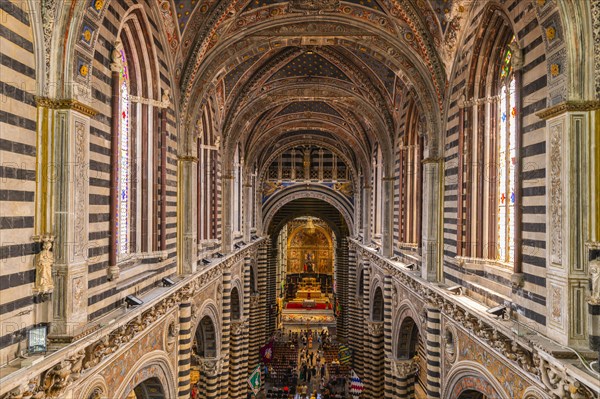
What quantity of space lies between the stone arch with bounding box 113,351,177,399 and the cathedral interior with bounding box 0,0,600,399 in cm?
7

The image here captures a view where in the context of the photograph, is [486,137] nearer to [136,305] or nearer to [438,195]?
[438,195]

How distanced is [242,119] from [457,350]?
14.9m

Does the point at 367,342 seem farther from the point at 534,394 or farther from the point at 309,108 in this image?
the point at 534,394

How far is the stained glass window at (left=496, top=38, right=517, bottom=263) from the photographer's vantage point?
10.1 m

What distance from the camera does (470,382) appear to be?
422 inches

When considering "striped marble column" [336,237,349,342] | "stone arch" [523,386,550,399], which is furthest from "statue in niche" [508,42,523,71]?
"striped marble column" [336,237,349,342]

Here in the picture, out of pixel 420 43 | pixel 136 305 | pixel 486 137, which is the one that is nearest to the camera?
pixel 136 305

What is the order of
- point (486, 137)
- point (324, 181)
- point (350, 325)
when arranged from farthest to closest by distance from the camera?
point (324, 181)
point (350, 325)
point (486, 137)

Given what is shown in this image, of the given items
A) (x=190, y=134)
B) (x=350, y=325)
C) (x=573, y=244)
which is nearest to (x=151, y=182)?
(x=190, y=134)

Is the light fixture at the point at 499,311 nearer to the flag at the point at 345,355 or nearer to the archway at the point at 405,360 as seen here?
the archway at the point at 405,360

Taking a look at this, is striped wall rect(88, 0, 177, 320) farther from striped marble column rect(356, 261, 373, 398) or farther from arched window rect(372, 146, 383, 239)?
striped marble column rect(356, 261, 373, 398)

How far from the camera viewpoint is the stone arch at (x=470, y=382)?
9.25m

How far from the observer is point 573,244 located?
21.9 feet

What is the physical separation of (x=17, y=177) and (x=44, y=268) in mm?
1368
